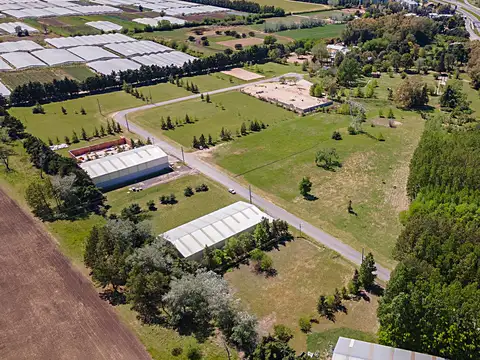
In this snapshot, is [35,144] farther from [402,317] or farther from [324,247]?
[402,317]

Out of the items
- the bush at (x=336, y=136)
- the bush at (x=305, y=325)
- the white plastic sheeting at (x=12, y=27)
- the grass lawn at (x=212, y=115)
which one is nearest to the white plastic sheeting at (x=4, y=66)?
the white plastic sheeting at (x=12, y=27)

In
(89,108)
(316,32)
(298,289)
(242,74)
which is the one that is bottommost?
(89,108)

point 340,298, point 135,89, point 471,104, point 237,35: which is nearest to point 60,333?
point 340,298

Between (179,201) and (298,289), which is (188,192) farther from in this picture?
(298,289)

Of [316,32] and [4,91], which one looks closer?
[4,91]

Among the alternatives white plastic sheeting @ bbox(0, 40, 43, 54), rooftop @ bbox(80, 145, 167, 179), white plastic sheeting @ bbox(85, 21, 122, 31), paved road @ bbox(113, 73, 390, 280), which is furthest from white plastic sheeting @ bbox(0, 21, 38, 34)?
rooftop @ bbox(80, 145, 167, 179)

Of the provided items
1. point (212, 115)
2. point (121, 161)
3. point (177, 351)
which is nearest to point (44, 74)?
point (212, 115)

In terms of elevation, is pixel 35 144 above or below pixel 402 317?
below
